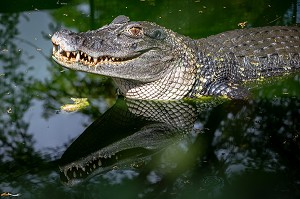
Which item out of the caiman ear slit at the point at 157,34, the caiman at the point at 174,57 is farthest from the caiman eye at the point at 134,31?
the caiman ear slit at the point at 157,34

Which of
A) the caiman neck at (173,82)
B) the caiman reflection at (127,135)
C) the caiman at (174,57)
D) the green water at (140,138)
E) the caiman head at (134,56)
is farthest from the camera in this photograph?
the caiman neck at (173,82)

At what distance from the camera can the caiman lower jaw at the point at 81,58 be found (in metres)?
6.39

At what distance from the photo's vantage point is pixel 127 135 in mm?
6176

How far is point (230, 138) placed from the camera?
608 centimetres

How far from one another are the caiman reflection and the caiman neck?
11 cm

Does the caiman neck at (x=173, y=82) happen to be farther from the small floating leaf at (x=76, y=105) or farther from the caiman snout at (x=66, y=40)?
the caiman snout at (x=66, y=40)

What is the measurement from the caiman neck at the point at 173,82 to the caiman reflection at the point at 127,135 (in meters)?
0.11

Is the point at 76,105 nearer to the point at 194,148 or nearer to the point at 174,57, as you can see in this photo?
the point at 174,57

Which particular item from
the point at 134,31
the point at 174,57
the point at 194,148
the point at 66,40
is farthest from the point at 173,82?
the point at 66,40

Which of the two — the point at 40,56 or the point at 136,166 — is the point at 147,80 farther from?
the point at 40,56

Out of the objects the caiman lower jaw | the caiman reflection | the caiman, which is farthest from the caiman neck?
the caiman lower jaw

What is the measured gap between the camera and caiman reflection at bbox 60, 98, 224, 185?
5523 mm

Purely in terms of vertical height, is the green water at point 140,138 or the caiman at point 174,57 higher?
the caiman at point 174,57

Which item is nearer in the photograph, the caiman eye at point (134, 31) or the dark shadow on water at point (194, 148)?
the dark shadow on water at point (194, 148)
